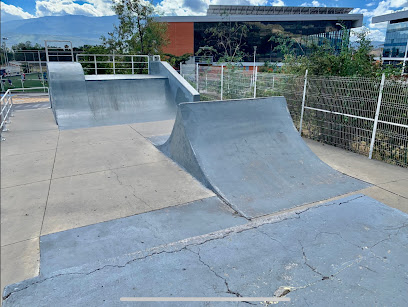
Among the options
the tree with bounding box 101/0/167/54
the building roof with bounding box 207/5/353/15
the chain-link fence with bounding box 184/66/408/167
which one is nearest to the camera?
the chain-link fence with bounding box 184/66/408/167

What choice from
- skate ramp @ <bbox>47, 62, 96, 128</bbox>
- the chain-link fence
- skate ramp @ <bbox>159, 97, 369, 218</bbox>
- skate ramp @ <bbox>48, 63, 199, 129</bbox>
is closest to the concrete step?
skate ramp @ <bbox>159, 97, 369, 218</bbox>

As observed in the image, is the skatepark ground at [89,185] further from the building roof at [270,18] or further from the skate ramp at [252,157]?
the building roof at [270,18]

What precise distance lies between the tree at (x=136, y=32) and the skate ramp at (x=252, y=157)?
636 inches

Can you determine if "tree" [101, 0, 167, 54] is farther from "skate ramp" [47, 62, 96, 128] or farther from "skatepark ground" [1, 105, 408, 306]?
"skatepark ground" [1, 105, 408, 306]

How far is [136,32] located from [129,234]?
19560 millimetres

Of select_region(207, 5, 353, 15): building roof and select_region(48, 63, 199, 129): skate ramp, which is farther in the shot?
select_region(207, 5, 353, 15): building roof

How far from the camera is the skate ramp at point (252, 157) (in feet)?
14.1

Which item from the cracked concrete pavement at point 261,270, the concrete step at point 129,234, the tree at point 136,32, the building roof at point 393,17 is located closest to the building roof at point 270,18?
the building roof at point 393,17

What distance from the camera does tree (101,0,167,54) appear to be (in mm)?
19156

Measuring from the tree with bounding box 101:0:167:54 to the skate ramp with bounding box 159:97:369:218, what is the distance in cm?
1616

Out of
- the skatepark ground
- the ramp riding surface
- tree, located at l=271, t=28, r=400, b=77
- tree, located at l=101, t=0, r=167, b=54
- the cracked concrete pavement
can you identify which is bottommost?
the skatepark ground

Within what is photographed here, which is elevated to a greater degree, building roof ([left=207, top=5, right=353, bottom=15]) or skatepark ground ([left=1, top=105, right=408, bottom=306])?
building roof ([left=207, top=5, right=353, bottom=15])

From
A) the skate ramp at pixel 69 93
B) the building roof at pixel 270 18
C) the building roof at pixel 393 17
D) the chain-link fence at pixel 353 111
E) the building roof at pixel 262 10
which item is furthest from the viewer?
the building roof at pixel 262 10

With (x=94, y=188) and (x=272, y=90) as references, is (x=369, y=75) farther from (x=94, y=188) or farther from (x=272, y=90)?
(x=94, y=188)
